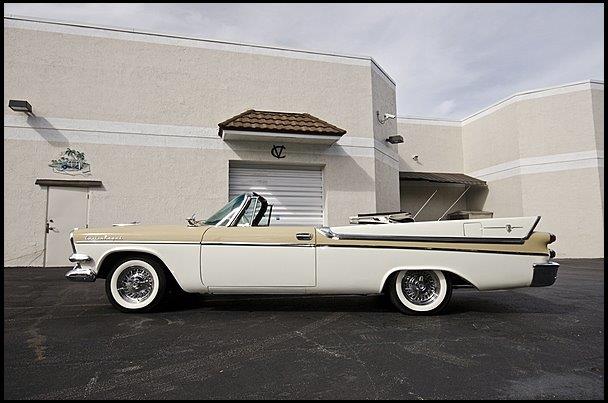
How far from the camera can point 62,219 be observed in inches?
365

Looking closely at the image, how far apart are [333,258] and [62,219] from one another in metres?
8.08

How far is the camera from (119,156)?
381 inches

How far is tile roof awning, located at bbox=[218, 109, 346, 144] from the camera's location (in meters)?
9.62

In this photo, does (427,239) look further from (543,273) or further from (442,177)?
(442,177)

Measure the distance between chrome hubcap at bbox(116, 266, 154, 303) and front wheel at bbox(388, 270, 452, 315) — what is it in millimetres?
3051

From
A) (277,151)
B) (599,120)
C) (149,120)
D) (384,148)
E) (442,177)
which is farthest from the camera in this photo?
(442,177)

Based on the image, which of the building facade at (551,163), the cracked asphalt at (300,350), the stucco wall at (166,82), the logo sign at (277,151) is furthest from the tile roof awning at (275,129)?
the building facade at (551,163)

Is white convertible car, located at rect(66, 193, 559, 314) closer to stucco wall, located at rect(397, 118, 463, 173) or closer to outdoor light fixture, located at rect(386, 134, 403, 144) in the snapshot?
outdoor light fixture, located at rect(386, 134, 403, 144)

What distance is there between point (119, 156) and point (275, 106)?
4561 mm

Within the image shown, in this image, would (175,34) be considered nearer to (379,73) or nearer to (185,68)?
(185,68)

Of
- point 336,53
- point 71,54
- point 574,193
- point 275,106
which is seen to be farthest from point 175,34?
point 574,193

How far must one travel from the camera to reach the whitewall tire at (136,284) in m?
4.57

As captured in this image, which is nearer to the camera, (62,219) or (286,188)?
(62,219)

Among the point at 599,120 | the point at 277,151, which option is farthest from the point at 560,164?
the point at 277,151
